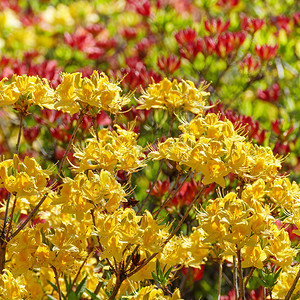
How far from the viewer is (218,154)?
5.27 ft

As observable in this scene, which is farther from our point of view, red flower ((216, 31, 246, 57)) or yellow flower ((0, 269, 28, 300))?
red flower ((216, 31, 246, 57))

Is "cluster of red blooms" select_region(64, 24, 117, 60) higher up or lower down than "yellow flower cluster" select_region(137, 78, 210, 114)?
lower down

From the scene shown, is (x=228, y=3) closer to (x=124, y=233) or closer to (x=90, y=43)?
(x=90, y=43)

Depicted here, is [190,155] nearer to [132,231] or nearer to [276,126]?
[132,231]

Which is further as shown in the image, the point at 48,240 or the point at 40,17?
the point at 40,17

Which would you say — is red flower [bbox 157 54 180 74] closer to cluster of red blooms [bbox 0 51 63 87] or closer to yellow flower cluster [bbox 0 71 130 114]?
cluster of red blooms [bbox 0 51 63 87]

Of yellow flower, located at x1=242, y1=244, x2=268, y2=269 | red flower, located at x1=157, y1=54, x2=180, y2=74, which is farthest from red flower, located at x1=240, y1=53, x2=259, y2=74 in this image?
yellow flower, located at x1=242, y1=244, x2=268, y2=269

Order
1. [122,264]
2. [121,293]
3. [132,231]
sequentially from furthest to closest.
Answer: [121,293]
[122,264]
[132,231]

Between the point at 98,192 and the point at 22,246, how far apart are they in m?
0.33

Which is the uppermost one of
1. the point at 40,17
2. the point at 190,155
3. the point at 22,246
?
the point at 190,155

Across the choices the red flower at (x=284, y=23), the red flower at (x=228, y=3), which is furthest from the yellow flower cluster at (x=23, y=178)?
the red flower at (x=228, y=3)

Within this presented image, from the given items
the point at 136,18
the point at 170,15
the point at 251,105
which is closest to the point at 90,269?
the point at 251,105

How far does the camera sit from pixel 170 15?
4.17 m

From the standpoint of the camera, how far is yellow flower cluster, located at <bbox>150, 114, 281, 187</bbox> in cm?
161
